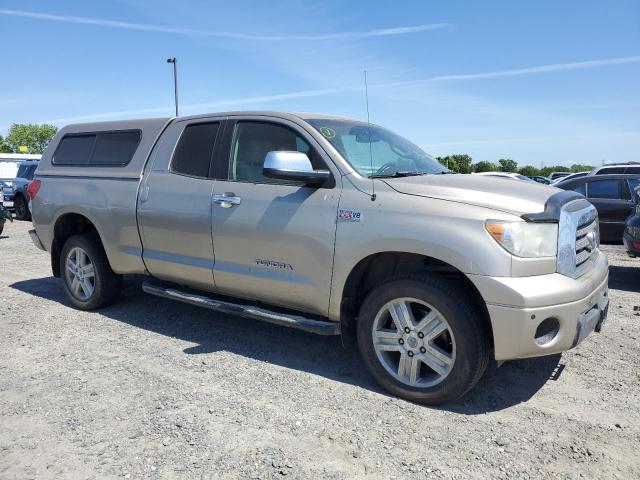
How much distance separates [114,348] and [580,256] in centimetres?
372

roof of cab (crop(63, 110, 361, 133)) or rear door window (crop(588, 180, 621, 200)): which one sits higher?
roof of cab (crop(63, 110, 361, 133))

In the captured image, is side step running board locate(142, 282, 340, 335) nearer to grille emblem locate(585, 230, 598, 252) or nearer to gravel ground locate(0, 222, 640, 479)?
gravel ground locate(0, 222, 640, 479)

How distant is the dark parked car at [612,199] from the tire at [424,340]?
6.64 m

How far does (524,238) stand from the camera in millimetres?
3133

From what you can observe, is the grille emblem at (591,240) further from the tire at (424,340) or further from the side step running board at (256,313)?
the side step running board at (256,313)

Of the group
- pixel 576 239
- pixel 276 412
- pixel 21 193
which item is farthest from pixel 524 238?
pixel 21 193

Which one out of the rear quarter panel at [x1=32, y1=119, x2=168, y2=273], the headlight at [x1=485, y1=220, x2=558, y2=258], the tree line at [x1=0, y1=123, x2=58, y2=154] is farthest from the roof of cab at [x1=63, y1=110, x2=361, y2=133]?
the tree line at [x1=0, y1=123, x2=58, y2=154]

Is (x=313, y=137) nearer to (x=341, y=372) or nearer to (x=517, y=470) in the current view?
(x=341, y=372)

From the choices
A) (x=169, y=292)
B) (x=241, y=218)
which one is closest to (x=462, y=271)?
(x=241, y=218)

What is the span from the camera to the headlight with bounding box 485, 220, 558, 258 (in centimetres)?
311

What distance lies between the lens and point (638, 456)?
283 centimetres

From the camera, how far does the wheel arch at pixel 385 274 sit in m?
3.37

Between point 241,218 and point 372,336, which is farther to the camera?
point 241,218

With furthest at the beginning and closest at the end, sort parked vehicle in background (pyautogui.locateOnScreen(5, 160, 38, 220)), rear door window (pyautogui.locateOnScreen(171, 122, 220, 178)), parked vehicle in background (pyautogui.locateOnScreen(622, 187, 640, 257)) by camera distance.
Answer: parked vehicle in background (pyautogui.locateOnScreen(5, 160, 38, 220)), parked vehicle in background (pyautogui.locateOnScreen(622, 187, 640, 257)), rear door window (pyautogui.locateOnScreen(171, 122, 220, 178))
